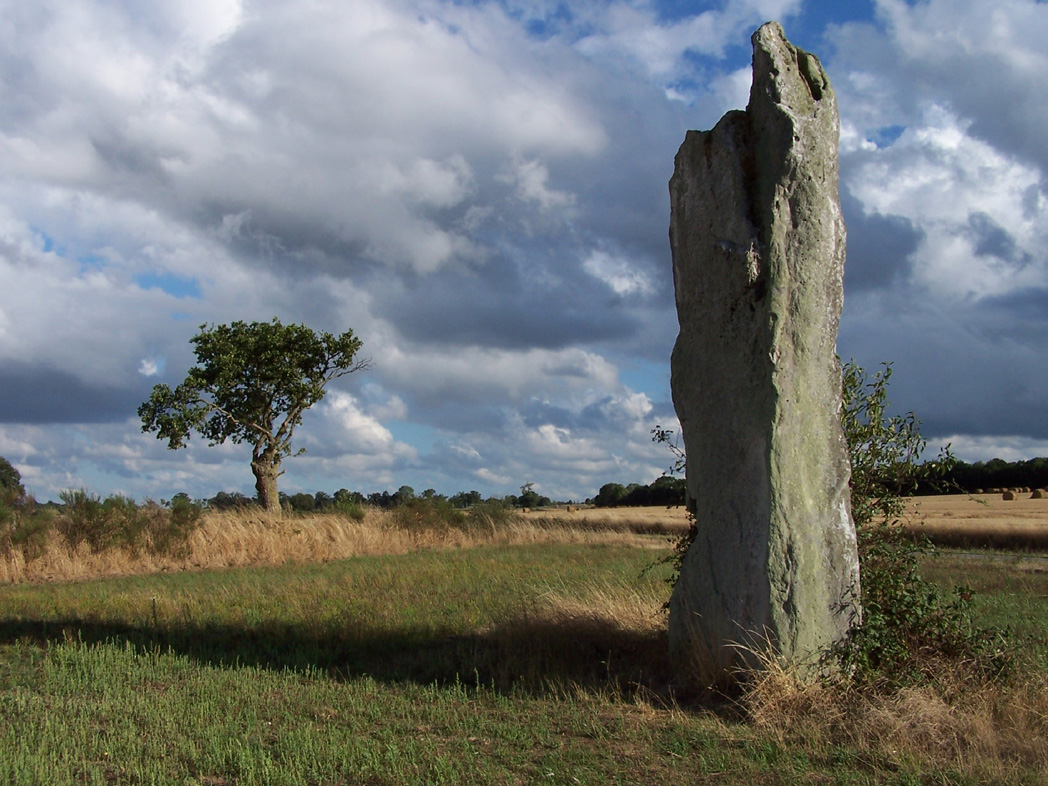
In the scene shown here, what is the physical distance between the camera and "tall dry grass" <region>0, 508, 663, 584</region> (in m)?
18.8

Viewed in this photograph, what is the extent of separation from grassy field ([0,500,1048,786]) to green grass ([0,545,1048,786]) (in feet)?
0.08

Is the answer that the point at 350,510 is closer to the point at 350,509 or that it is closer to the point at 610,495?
the point at 350,509

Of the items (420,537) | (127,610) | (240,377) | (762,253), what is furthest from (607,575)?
(240,377)

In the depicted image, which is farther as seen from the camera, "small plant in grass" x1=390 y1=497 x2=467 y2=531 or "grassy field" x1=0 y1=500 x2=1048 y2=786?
"small plant in grass" x1=390 y1=497 x2=467 y2=531

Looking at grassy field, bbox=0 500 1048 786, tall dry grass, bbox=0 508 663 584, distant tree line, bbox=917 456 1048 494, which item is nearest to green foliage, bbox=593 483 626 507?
distant tree line, bbox=917 456 1048 494

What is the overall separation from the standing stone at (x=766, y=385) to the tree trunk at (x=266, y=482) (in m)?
24.4

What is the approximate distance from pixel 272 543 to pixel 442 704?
16856 mm

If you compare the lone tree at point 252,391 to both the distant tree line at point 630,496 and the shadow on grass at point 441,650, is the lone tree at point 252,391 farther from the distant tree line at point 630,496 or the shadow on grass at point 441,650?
the distant tree line at point 630,496

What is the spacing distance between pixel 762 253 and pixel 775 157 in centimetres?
92

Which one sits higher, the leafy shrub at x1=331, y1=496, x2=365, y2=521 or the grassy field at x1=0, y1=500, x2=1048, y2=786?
the leafy shrub at x1=331, y1=496, x2=365, y2=521

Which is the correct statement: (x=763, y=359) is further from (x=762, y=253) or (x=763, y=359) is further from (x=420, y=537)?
(x=420, y=537)

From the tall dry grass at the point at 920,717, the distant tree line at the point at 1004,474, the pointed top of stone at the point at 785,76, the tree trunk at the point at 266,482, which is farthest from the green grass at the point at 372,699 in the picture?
the distant tree line at the point at 1004,474

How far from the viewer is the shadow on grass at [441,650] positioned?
775 centimetres

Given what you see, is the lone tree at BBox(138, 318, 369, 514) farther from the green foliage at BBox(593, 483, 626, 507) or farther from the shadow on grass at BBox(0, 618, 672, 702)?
the green foliage at BBox(593, 483, 626, 507)
